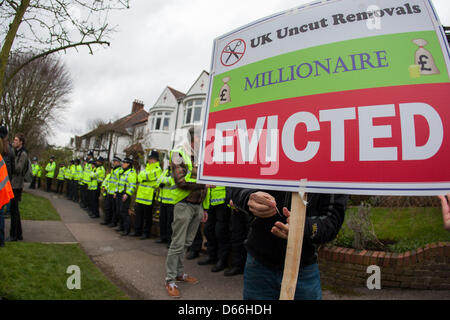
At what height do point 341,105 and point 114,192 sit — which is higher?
point 341,105

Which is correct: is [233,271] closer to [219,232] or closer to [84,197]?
[219,232]

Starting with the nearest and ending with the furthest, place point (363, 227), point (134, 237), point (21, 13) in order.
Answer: point (21, 13)
point (363, 227)
point (134, 237)

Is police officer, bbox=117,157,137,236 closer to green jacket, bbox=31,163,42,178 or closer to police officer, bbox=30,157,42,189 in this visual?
police officer, bbox=30,157,42,189

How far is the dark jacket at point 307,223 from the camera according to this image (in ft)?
4.32

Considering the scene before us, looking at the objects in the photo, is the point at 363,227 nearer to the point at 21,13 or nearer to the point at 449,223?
the point at 449,223

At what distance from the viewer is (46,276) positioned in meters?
3.20

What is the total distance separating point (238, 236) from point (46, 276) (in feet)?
8.55

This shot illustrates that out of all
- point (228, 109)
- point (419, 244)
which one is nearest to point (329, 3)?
point (228, 109)

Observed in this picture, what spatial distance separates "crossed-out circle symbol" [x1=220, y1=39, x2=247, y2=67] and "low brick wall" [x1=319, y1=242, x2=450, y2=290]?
2.99 m

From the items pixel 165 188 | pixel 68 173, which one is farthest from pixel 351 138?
pixel 68 173

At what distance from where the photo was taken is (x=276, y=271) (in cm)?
143
